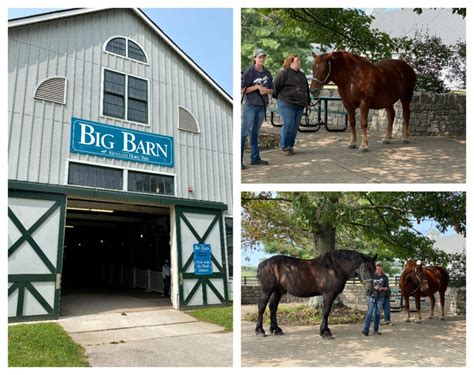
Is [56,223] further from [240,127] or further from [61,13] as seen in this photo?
[240,127]

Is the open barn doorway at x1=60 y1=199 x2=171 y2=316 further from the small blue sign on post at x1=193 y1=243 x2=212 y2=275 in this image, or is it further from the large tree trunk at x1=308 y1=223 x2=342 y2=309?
the large tree trunk at x1=308 y1=223 x2=342 y2=309

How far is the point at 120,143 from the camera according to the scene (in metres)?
10.4

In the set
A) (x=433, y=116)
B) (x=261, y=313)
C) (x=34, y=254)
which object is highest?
(x=433, y=116)

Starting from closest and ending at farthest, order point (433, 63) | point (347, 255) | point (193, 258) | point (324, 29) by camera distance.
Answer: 1. point (347, 255)
2. point (324, 29)
3. point (433, 63)
4. point (193, 258)

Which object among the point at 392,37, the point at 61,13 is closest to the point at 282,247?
the point at 392,37

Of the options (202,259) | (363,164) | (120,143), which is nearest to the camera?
(363,164)

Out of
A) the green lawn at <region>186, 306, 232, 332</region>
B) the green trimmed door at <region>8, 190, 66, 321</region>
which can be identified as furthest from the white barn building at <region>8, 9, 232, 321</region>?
the green lawn at <region>186, 306, 232, 332</region>

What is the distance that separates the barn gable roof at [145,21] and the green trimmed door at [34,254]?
346 centimetres

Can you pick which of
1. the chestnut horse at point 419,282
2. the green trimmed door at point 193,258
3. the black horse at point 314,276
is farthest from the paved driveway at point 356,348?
the green trimmed door at point 193,258

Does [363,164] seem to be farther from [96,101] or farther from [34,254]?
[96,101]

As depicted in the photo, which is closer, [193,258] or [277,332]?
[277,332]

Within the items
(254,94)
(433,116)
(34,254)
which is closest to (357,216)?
(433,116)

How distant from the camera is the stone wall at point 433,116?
25.3ft

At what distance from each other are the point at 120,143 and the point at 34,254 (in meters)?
3.01
